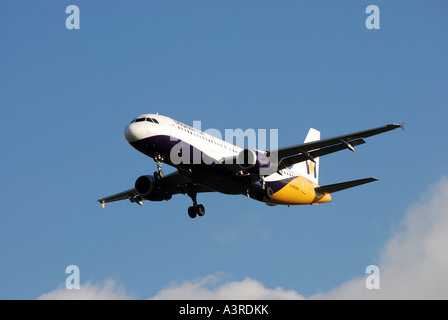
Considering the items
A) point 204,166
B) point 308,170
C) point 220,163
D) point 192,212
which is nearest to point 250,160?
point 220,163

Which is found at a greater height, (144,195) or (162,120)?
(162,120)

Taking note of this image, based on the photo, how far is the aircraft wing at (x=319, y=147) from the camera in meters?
49.1

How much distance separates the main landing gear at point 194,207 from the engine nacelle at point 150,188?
198 centimetres

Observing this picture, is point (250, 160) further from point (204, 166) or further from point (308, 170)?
point (308, 170)

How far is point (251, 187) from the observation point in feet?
176

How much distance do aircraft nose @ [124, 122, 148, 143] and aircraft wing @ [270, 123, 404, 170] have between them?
9995 millimetres

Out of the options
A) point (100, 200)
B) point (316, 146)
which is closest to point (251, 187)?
point (316, 146)

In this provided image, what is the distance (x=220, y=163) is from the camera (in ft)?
166

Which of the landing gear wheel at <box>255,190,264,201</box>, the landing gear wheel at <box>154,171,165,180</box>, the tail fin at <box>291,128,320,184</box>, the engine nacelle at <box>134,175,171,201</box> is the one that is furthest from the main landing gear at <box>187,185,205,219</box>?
the tail fin at <box>291,128,320,184</box>

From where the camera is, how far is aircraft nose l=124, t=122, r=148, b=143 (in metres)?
47.9

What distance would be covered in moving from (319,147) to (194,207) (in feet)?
36.6

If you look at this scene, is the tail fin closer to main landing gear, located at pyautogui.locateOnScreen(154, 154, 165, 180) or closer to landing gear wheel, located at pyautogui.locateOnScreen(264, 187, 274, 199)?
landing gear wheel, located at pyautogui.locateOnScreen(264, 187, 274, 199)
